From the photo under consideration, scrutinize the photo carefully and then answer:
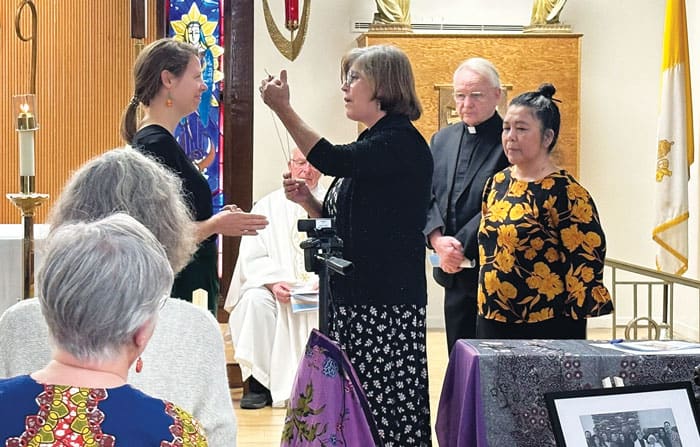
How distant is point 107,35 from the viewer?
16.4ft

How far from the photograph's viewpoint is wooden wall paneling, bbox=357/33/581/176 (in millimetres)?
7129

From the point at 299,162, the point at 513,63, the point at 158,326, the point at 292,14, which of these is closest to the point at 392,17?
the point at 513,63

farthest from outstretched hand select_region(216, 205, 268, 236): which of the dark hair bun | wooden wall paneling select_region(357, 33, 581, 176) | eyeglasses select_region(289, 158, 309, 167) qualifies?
wooden wall paneling select_region(357, 33, 581, 176)

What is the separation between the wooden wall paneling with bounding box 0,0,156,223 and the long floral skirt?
7.62ft

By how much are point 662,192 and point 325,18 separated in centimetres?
254

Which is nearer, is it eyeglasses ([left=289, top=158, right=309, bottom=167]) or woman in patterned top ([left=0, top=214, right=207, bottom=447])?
woman in patterned top ([left=0, top=214, right=207, bottom=447])

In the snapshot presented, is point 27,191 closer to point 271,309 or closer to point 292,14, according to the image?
point 292,14

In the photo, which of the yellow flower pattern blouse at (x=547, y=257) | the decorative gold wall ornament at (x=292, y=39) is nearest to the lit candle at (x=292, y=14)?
the decorative gold wall ornament at (x=292, y=39)

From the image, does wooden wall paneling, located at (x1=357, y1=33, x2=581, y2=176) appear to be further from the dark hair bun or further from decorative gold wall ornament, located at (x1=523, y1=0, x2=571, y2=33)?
the dark hair bun

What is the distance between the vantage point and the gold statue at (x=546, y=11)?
7211 millimetres

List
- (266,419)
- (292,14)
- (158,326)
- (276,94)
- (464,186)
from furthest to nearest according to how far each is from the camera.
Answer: (266,419)
(464,186)
(292,14)
(276,94)
(158,326)

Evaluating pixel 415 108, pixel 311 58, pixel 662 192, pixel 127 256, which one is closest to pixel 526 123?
pixel 415 108

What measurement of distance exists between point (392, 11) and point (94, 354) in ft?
19.5

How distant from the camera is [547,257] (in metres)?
3.26
